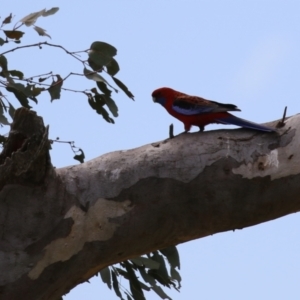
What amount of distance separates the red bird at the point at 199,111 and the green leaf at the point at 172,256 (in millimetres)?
478

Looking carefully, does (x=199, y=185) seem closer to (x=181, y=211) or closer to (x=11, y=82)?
(x=181, y=211)

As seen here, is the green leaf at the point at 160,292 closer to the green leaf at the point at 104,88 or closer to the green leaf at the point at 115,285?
the green leaf at the point at 115,285

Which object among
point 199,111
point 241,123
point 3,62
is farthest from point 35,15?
point 241,123

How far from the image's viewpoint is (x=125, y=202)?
2.01 meters

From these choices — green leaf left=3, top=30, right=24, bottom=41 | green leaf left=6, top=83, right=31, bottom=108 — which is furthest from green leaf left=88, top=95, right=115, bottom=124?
green leaf left=3, top=30, right=24, bottom=41

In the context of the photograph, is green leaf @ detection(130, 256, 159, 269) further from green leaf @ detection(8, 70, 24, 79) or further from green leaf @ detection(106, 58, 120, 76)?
green leaf @ detection(8, 70, 24, 79)

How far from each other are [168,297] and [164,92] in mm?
808

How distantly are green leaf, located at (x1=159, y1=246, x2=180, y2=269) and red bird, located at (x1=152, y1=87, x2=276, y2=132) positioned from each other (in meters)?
Answer: 0.48

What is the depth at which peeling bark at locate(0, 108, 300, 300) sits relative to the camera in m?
1.94

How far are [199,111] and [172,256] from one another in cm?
59

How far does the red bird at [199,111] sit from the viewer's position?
2.32m

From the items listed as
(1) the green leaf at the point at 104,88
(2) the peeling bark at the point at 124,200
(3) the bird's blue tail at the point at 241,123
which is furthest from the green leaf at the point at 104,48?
(2) the peeling bark at the point at 124,200

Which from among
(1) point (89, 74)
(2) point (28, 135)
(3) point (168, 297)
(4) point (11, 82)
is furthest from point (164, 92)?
(2) point (28, 135)

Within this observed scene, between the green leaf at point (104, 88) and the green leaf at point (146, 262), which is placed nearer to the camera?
the green leaf at point (146, 262)
